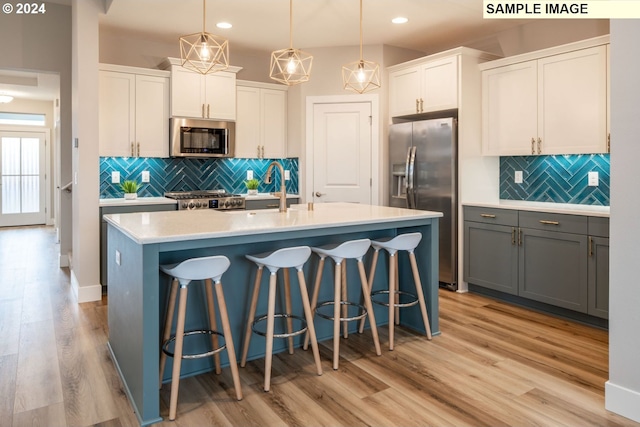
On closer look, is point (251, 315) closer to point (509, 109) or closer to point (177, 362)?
point (177, 362)

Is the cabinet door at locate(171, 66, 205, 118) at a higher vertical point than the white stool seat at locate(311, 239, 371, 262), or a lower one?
higher

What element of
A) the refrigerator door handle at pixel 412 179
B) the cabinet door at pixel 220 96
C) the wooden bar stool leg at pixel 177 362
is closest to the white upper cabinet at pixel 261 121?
the cabinet door at pixel 220 96

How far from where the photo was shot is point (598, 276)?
359 cm

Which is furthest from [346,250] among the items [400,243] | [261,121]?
[261,121]

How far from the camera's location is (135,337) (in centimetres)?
241

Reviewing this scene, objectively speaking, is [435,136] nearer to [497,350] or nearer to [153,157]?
[497,350]

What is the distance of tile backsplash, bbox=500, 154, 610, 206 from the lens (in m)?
4.11

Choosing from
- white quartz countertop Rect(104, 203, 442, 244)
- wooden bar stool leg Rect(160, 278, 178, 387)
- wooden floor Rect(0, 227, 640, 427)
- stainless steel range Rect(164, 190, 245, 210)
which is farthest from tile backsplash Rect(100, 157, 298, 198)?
wooden bar stool leg Rect(160, 278, 178, 387)

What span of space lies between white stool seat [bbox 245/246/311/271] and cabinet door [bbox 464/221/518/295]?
2.33 meters

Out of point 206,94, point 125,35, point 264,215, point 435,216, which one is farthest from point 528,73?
point 125,35

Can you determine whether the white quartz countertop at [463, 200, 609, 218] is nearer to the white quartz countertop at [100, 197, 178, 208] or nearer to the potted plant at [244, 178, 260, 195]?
the potted plant at [244, 178, 260, 195]

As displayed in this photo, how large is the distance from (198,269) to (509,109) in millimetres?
3437

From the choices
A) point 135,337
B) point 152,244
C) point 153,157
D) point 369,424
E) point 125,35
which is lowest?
point 369,424

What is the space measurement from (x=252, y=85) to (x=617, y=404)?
480 centimetres
